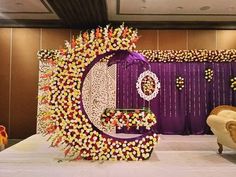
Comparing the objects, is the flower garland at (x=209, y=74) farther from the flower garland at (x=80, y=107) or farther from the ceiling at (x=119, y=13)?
the flower garland at (x=80, y=107)

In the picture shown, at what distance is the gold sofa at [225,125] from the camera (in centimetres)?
475

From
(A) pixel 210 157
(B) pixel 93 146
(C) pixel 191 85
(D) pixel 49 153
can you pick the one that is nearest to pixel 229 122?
(A) pixel 210 157

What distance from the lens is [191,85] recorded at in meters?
8.73

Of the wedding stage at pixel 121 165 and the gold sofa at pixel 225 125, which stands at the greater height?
the gold sofa at pixel 225 125

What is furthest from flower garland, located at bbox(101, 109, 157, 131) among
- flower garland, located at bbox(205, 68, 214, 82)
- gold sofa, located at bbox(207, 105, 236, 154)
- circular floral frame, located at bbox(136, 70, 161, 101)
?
flower garland, located at bbox(205, 68, 214, 82)

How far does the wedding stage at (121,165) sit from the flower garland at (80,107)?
0.20 metres

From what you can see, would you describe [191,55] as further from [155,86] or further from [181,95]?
[155,86]

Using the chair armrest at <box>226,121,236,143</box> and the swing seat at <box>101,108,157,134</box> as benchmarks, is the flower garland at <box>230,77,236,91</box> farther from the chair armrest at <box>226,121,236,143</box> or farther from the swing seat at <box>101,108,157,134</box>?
the swing seat at <box>101,108,157,134</box>

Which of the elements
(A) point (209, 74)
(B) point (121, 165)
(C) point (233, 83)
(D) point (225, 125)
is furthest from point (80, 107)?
(C) point (233, 83)

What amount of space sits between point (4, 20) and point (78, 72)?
15.3 ft

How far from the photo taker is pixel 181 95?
873 centimetres

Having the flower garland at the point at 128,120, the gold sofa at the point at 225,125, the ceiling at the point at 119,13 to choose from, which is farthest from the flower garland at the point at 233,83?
the flower garland at the point at 128,120

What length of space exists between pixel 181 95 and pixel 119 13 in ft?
9.30

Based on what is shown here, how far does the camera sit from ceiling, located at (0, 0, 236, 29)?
696cm
